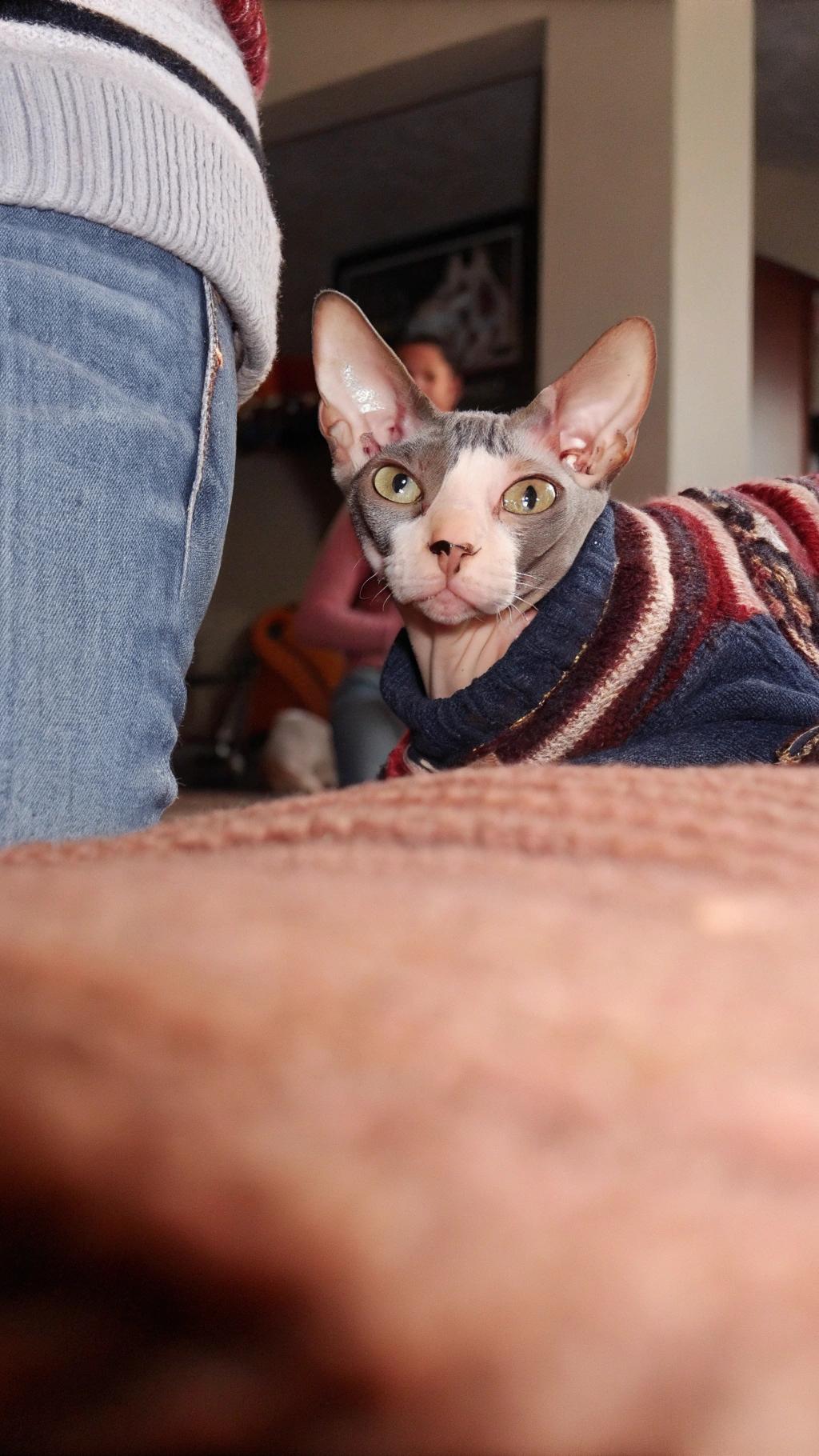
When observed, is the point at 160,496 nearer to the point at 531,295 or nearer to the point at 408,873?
the point at 408,873

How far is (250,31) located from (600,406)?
0.40 meters

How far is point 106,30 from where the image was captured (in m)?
0.64

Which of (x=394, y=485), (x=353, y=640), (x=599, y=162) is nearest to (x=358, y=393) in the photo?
(x=394, y=485)

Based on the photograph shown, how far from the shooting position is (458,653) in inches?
39.5

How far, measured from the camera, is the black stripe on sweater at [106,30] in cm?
62

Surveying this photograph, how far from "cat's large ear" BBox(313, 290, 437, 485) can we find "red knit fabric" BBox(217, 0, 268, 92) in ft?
0.67

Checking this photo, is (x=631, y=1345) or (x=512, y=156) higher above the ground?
(x=512, y=156)

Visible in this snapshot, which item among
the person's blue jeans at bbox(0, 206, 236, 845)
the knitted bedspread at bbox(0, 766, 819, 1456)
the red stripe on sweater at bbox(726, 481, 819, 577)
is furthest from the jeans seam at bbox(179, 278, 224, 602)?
the knitted bedspread at bbox(0, 766, 819, 1456)

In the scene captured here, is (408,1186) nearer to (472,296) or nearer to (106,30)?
(106,30)

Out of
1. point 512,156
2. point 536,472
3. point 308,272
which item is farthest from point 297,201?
point 536,472

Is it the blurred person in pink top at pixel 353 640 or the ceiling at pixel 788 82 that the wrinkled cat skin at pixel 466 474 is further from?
the ceiling at pixel 788 82

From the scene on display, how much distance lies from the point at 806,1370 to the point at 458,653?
91 centimetres

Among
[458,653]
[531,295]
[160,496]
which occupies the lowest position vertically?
[458,653]

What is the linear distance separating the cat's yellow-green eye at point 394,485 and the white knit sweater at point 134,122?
0.25 m
